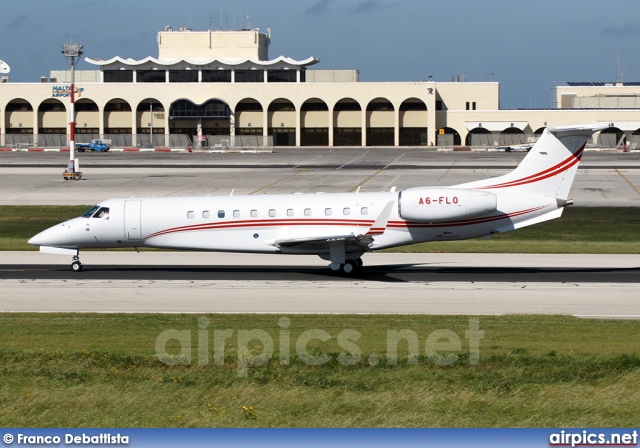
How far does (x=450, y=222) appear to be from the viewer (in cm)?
2989

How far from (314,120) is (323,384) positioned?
388 ft

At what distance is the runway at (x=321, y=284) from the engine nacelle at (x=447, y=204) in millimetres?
2032

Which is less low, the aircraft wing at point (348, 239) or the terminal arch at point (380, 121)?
the terminal arch at point (380, 121)

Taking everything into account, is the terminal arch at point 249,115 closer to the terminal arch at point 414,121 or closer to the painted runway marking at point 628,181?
the terminal arch at point 414,121

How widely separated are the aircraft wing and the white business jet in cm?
3

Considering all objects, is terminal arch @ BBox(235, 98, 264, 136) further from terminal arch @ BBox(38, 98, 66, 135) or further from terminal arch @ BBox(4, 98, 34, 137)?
Result: terminal arch @ BBox(4, 98, 34, 137)

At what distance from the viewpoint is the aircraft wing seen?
2934 cm

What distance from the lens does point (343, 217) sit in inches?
1193

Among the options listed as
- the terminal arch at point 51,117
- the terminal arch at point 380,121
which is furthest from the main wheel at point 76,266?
the terminal arch at point 51,117

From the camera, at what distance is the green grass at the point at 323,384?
1359 centimetres

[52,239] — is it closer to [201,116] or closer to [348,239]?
[348,239]

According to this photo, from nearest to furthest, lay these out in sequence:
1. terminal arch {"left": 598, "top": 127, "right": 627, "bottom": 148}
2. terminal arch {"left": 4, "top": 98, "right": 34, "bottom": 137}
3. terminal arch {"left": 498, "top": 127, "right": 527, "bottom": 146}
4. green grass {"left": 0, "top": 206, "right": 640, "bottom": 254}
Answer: green grass {"left": 0, "top": 206, "right": 640, "bottom": 254}
terminal arch {"left": 598, "top": 127, "right": 627, "bottom": 148}
terminal arch {"left": 498, "top": 127, "right": 527, "bottom": 146}
terminal arch {"left": 4, "top": 98, "right": 34, "bottom": 137}

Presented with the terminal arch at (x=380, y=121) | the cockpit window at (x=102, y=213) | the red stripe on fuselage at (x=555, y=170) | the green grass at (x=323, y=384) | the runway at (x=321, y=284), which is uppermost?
the terminal arch at (x=380, y=121)

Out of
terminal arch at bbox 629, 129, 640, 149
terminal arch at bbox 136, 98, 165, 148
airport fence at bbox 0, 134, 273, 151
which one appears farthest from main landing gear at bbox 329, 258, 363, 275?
terminal arch at bbox 136, 98, 165, 148
